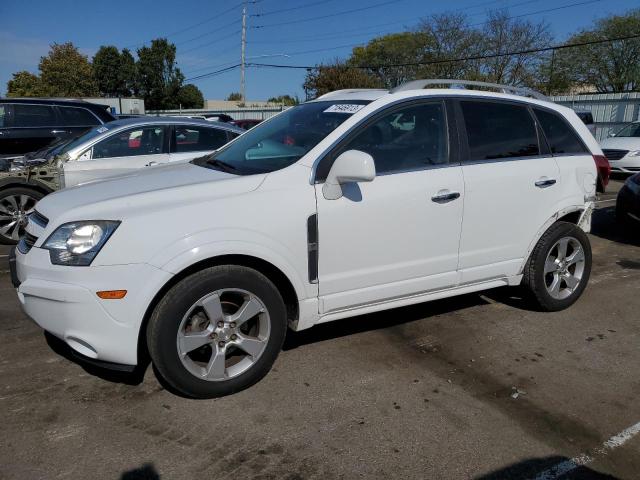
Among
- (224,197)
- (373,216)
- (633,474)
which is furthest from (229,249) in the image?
(633,474)

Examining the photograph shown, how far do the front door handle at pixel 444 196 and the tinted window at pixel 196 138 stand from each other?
4.24 meters

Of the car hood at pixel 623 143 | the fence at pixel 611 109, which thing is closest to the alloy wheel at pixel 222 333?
the car hood at pixel 623 143

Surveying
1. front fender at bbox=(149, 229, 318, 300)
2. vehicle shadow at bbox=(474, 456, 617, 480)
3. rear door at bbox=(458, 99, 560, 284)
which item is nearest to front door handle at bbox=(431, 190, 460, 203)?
rear door at bbox=(458, 99, 560, 284)

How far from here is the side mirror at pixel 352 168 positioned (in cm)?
305

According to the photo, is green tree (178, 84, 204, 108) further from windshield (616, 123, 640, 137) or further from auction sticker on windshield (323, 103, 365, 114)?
auction sticker on windshield (323, 103, 365, 114)

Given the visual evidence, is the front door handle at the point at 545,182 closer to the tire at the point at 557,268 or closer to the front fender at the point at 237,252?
the tire at the point at 557,268

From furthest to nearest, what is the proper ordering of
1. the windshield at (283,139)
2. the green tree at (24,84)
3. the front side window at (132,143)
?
the green tree at (24,84) → the front side window at (132,143) → the windshield at (283,139)

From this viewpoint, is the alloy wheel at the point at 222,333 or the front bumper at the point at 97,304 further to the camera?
the alloy wheel at the point at 222,333

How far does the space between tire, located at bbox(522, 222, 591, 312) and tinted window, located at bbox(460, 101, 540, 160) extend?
0.74 metres

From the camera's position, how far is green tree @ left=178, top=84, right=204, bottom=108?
2518 inches

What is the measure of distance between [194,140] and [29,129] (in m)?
3.46

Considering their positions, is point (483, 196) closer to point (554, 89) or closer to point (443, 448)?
point (443, 448)

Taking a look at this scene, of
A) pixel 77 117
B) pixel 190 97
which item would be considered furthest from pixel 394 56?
pixel 77 117

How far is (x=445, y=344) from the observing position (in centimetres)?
394
